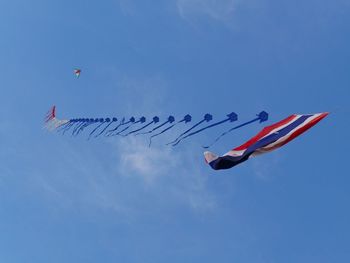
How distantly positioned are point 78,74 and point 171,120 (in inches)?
1056

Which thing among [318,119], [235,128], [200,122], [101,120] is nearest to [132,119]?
[101,120]

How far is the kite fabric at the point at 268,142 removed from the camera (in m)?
29.5

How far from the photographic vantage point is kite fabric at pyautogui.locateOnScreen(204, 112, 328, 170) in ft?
96.9

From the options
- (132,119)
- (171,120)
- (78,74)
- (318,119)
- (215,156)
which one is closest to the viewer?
(318,119)

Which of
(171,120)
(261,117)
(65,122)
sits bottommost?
(261,117)

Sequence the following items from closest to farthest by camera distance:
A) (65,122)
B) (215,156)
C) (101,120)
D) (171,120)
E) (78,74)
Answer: (215,156) → (171,120) → (101,120) → (65,122) → (78,74)

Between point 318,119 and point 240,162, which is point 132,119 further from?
point 318,119

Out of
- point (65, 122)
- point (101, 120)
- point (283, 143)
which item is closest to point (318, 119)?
point (283, 143)

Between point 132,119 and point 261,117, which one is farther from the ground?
point 132,119

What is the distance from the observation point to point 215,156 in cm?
3088

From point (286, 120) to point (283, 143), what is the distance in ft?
6.88

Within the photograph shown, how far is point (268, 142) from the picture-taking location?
2995cm

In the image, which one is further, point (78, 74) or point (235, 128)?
Answer: point (78, 74)

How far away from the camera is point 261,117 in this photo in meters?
30.0
